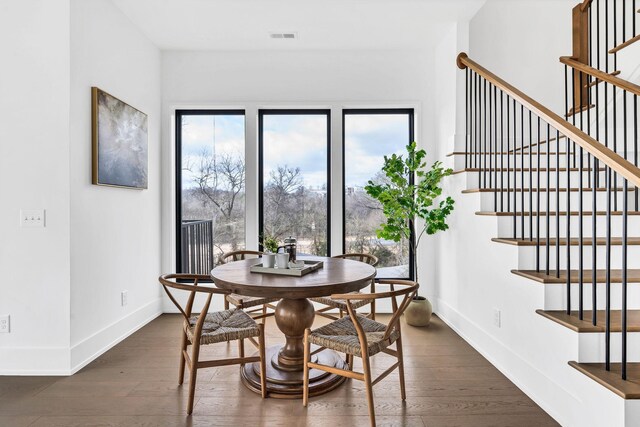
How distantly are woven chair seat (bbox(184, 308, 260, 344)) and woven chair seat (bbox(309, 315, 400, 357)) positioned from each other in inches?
14.9

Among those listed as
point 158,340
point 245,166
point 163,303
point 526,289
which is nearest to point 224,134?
point 245,166

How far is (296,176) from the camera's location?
412 cm

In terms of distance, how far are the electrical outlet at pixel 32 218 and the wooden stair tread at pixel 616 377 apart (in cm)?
326

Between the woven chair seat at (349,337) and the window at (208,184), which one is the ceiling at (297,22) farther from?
the woven chair seat at (349,337)

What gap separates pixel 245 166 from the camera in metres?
4.04

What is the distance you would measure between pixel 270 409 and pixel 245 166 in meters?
2.56

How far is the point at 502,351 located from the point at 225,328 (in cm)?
187

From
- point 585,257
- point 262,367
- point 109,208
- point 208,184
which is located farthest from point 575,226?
point 109,208

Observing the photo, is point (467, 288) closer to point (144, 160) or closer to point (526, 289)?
point (526, 289)

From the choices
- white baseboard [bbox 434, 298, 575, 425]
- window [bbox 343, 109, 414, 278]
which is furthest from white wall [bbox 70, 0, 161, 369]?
white baseboard [bbox 434, 298, 575, 425]

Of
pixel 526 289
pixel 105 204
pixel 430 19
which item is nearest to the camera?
pixel 526 289

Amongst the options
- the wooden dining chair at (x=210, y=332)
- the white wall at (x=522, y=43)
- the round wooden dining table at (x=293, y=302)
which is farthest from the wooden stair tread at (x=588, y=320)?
the white wall at (x=522, y=43)

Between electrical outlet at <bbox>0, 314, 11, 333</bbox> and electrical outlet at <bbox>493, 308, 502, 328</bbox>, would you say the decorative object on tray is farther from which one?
electrical outlet at <bbox>0, 314, 11, 333</bbox>

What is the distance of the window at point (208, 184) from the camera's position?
162 inches
